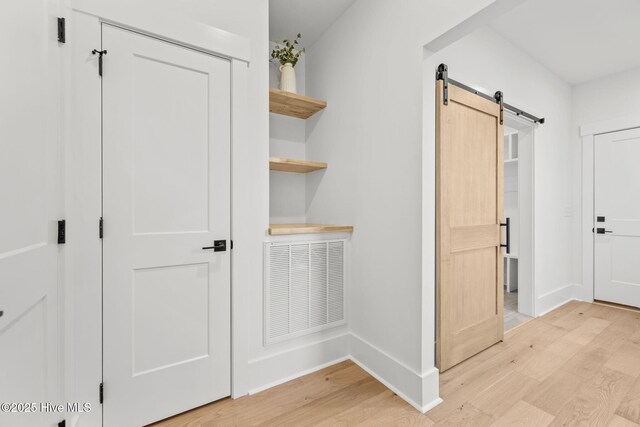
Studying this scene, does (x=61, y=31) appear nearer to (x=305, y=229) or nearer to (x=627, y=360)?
(x=305, y=229)

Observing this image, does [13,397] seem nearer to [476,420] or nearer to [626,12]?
[476,420]

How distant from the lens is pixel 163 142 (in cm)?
161

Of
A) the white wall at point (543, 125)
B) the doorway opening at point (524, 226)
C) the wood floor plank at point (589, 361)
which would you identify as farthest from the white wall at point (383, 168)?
the doorway opening at point (524, 226)

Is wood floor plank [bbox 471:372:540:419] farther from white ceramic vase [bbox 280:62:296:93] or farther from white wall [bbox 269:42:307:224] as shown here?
white ceramic vase [bbox 280:62:296:93]

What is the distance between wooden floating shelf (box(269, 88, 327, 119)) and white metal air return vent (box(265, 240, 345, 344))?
121 cm

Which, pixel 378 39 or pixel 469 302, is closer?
pixel 378 39

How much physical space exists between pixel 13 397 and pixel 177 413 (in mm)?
906

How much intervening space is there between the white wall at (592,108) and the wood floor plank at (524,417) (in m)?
2.90

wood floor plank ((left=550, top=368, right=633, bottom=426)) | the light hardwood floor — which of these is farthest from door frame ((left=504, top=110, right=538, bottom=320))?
wood floor plank ((left=550, top=368, right=633, bottom=426))

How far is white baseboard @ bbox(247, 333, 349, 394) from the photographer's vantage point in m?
1.88

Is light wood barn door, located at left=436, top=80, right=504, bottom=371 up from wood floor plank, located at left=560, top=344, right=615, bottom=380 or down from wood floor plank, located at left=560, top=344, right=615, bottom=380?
up

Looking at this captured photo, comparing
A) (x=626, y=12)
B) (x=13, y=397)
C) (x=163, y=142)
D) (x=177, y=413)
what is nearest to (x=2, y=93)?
(x=163, y=142)

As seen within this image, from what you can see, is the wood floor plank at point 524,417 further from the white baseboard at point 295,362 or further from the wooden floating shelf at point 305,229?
the wooden floating shelf at point 305,229

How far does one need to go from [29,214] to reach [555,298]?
4742 millimetres
